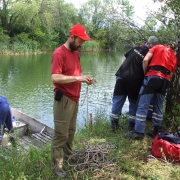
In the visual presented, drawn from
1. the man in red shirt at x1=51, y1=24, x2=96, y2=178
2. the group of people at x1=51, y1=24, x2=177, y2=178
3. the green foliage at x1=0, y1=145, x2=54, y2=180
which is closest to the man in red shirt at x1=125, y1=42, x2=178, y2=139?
the group of people at x1=51, y1=24, x2=177, y2=178

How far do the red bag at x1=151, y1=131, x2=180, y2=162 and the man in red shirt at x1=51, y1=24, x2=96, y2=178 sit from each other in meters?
1.32

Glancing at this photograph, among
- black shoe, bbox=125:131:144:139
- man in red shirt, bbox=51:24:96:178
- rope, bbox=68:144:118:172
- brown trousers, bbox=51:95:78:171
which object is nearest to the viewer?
man in red shirt, bbox=51:24:96:178

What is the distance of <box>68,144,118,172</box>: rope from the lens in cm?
321

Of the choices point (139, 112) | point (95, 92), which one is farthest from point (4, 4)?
point (139, 112)

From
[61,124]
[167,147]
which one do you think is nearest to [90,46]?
[167,147]

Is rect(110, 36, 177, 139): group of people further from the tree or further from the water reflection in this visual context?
the water reflection

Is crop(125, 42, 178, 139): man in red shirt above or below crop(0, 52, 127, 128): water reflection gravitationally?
above

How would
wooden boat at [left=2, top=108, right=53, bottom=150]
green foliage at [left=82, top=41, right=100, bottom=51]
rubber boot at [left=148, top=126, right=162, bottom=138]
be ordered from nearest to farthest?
1. rubber boot at [left=148, top=126, right=162, bottom=138]
2. wooden boat at [left=2, top=108, right=53, bottom=150]
3. green foliage at [left=82, top=41, right=100, bottom=51]

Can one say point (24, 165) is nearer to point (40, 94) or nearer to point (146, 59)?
point (146, 59)

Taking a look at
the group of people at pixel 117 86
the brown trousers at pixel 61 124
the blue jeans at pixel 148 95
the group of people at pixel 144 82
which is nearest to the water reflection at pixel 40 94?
the group of people at pixel 144 82

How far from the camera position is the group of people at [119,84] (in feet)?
9.48

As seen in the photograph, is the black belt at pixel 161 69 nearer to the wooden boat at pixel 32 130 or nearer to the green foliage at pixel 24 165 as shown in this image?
the green foliage at pixel 24 165

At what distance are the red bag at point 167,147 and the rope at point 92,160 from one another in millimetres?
674

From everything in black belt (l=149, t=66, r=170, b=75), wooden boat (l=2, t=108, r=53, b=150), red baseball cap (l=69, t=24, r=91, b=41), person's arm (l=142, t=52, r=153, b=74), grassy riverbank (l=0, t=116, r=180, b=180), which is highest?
red baseball cap (l=69, t=24, r=91, b=41)
